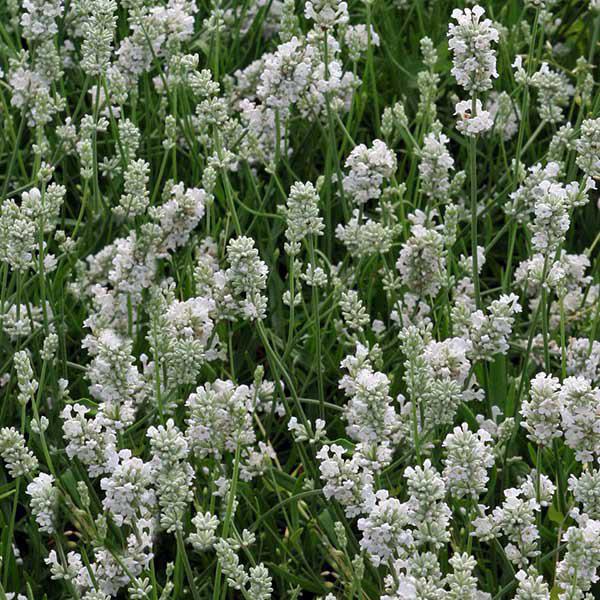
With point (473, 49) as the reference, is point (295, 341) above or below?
below

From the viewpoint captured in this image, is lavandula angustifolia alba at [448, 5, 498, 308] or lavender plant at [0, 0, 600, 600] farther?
lavandula angustifolia alba at [448, 5, 498, 308]

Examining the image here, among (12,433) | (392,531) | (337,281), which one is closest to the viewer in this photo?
(392,531)

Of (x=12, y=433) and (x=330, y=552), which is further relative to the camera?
(x=330, y=552)

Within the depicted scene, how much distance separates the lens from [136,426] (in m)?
2.49

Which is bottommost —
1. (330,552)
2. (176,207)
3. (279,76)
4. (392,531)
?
(330,552)

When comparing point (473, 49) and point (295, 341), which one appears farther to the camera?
point (295, 341)

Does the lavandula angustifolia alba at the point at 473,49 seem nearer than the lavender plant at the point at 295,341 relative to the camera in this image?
No

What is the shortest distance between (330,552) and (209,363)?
63 cm

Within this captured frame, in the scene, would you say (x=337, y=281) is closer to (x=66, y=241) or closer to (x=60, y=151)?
(x=66, y=241)

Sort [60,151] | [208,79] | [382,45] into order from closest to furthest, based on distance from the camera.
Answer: [208,79]
[60,151]
[382,45]

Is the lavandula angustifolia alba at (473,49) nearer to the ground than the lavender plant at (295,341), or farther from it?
farther from it

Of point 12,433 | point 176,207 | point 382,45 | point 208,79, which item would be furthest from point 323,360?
point 382,45

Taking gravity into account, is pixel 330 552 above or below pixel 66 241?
below

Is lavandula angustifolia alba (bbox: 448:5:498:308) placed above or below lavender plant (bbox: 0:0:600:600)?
above
